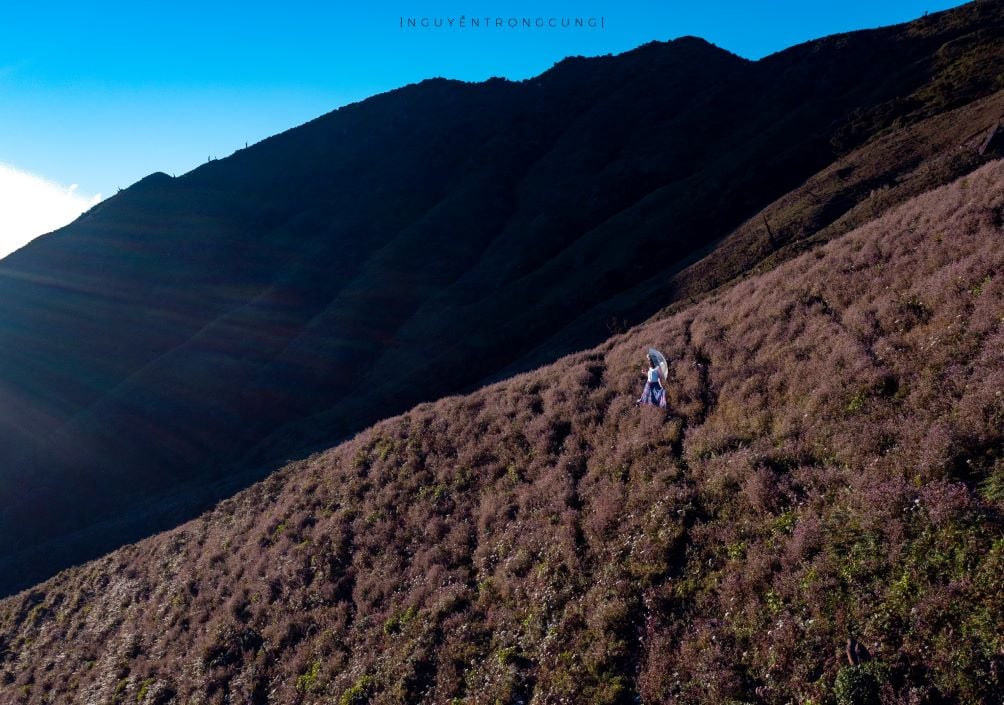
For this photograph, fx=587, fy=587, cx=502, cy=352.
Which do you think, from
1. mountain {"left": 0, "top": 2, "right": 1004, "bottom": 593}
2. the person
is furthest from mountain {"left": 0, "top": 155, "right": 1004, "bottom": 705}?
mountain {"left": 0, "top": 2, "right": 1004, "bottom": 593}

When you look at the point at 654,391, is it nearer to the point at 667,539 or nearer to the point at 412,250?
the point at 667,539

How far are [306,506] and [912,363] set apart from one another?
1772cm

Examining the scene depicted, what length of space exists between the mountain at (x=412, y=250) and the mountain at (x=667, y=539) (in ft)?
46.0

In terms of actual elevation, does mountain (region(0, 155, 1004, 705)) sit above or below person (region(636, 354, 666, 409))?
below

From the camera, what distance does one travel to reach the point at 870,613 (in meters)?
7.46

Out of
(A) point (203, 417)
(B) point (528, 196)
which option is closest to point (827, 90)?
(B) point (528, 196)

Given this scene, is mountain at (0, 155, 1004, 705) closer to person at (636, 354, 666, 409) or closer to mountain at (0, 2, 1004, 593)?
person at (636, 354, 666, 409)

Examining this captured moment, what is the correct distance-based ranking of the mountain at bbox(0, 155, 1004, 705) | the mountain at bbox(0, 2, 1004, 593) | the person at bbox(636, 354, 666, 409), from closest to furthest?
the mountain at bbox(0, 155, 1004, 705)
the person at bbox(636, 354, 666, 409)
the mountain at bbox(0, 2, 1004, 593)

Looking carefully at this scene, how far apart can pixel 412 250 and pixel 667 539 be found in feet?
214

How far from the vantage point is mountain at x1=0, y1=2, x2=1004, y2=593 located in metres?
41.2

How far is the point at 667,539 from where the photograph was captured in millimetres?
10703

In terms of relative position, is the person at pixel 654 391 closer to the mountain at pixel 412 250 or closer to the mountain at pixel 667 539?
the mountain at pixel 667 539

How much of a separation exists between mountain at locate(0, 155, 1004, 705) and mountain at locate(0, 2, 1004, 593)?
46.0 ft

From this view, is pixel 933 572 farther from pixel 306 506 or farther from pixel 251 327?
pixel 251 327
